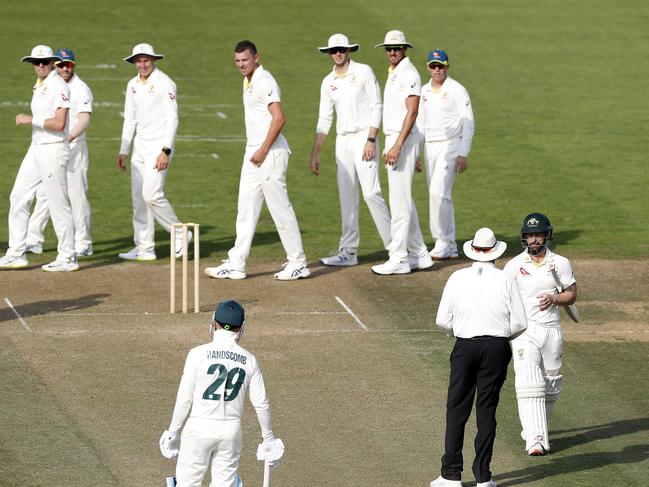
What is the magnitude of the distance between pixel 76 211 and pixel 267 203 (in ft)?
9.27

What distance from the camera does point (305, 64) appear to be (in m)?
31.4

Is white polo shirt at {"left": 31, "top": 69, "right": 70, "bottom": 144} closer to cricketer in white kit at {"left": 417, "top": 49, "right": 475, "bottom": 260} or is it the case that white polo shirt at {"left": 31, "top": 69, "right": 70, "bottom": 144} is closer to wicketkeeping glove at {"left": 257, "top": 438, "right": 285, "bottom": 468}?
cricketer in white kit at {"left": 417, "top": 49, "right": 475, "bottom": 260}

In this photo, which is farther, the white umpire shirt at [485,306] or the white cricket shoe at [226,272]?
the white cricket shoe at [226,272]

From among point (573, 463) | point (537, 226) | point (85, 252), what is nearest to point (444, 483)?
point (573, 463)

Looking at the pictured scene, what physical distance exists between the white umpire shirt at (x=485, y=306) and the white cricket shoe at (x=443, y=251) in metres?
7.17

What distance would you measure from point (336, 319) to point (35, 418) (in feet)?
13.5

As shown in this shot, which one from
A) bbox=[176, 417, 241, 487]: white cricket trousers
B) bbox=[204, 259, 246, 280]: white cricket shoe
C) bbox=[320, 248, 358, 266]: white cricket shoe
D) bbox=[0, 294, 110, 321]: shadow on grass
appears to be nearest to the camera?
bbox=[176, 417, 241, 487]: white cricket trousers

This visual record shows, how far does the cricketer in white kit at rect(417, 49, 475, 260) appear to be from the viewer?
59.4 feet

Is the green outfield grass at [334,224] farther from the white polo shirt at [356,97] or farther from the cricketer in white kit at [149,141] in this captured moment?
the white polo shirt at [356,97]

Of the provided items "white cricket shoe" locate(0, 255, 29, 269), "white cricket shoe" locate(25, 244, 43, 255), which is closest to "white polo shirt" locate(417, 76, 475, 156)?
"white cricket shoe" locate(25, 244, 43, 255)

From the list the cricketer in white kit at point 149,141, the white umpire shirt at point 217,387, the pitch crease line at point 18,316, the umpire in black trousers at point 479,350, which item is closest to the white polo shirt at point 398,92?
the cricketer in white kit at point 149,141

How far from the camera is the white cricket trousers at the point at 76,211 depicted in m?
18.1

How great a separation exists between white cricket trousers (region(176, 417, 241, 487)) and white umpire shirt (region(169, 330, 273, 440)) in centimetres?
6

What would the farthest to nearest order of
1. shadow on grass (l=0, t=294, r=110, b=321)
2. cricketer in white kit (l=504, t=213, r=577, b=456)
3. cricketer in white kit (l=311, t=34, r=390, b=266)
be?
cricketer in white kit (l=311, t=34, r=390, b=266), shadow on grass (l=0, t=294, r=110, b=321), cricketer in white kit (l=504, t=213, r=577, b=456)
